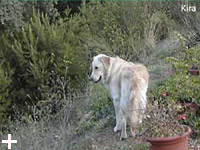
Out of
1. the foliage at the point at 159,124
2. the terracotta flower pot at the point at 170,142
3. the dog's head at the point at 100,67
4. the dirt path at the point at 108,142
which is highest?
the dog's head at the point at 100,67

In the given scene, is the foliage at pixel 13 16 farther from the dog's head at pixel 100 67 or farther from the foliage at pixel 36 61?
the dog's head at pixel 100 67

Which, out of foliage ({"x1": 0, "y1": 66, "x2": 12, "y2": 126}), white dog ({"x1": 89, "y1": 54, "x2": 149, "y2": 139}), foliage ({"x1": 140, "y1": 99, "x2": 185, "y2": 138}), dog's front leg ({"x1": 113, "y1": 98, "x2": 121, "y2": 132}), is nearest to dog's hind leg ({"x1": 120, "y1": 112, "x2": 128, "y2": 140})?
white dog ({"x1": 89, "y1": 54, "x2": 149, "y2": 139})

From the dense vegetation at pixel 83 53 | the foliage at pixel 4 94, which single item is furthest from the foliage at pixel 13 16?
the foliage at pixel 4 94

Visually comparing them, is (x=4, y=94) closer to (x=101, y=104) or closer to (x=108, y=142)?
(x=101, y=104)

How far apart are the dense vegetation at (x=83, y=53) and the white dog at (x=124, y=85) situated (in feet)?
1.87

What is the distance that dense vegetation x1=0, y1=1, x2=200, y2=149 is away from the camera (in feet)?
A: 21.2

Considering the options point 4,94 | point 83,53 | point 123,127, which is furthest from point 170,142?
point 83,53

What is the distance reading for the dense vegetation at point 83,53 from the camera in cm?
646

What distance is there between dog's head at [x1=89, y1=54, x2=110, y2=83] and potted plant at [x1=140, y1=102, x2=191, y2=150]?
4.41 feet

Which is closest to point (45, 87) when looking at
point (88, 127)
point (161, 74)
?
point (88, 127)

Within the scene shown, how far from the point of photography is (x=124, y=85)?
5.23 meters

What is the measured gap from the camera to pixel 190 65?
6.44 m

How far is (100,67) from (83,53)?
161 inches

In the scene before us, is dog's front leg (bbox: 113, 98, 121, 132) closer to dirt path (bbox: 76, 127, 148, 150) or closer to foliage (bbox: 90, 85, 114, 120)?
dirt path (bbox: 76, 127, 148, 150)
